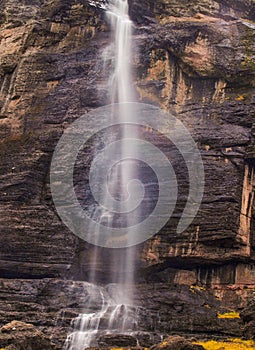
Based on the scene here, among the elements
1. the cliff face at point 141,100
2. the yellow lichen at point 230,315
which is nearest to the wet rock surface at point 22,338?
the cliff face at point 141,100

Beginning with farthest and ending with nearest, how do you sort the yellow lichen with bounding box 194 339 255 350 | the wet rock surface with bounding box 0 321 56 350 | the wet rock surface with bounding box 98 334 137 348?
1. the wet rock surface with bounding box 98 334 137 348
2. the yellow lichen with bounding box 194 339 255 350
3. the wet rock surface with bounding box 0 321 56 350

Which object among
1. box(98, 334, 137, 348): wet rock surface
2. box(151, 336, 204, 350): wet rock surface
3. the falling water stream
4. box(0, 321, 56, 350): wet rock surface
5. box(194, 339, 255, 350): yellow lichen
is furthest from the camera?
the falling water stream

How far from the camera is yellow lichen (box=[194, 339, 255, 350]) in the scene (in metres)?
30.2

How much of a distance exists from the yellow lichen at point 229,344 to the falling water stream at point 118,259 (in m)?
4.36

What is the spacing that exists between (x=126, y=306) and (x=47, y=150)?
13.3 metres

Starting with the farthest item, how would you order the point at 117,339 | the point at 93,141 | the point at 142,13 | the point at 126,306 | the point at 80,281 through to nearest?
the point at 142,13, the point at 93,141, the point at 80,281, the point at 126,306, the point at 117,339

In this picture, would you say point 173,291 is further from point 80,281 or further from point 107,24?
point 107,24

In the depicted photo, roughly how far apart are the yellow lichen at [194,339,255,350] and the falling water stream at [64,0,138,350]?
4364 mm

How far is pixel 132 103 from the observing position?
4553cm

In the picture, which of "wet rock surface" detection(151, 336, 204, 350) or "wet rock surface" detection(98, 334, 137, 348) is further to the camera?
"wet rock surface" detection(98, 334, 137, 348)

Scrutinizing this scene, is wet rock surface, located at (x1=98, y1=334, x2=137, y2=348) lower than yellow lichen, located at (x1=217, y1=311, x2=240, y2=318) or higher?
lower

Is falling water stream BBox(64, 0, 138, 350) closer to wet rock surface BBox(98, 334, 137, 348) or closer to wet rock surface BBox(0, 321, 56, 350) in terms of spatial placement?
wet rock surface BBox(98, 334, 137, 348)

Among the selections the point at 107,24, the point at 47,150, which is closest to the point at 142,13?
the point at 107,24

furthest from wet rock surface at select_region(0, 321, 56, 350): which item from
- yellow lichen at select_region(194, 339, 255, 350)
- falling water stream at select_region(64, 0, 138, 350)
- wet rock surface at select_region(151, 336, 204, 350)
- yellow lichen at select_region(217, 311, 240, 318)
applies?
yellow lichen at select_region(217, 311, 240, 318)
